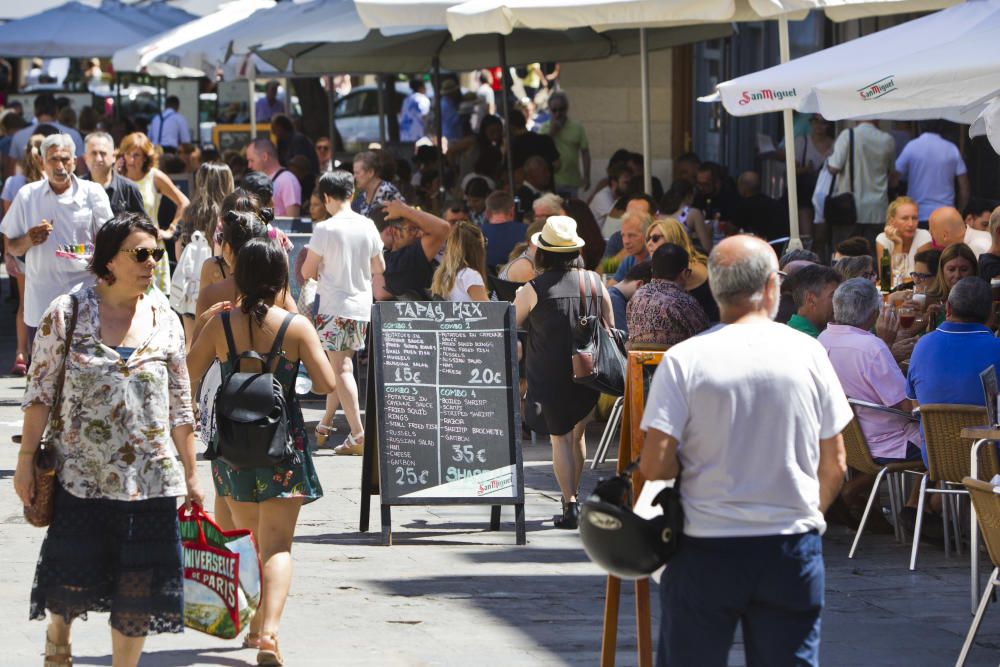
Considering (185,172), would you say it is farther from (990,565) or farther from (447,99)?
(990,565)

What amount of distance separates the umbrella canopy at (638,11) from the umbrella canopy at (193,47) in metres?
6.48

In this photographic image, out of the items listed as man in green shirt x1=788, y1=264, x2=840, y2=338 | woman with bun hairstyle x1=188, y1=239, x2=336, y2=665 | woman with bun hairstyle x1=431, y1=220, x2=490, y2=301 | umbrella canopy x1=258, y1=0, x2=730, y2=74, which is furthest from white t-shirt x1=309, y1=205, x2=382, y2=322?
umbrella canopy x1=258, y1=0, x2=730, y2=74

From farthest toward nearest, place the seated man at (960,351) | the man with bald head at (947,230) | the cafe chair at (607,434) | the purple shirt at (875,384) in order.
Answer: the man with bald head at (947,230) → the cafe chair at (607,434) → the purple shirt at (875,384) → the seated man at (960,351)

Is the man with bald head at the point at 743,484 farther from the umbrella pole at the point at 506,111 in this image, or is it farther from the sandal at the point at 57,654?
the umbrella pole at the point at 506,111

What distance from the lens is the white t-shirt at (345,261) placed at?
10.7 m

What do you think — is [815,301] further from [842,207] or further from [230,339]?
[842,207]

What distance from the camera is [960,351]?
800 cm

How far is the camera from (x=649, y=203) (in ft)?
41.3

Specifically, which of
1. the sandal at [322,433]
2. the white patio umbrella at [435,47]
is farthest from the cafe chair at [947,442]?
the white patio umbrella at [435,47]

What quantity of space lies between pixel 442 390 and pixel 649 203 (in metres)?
4.37

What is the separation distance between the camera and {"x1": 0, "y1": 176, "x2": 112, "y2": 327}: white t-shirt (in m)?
10.2

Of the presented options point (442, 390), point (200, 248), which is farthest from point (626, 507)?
point (200, 248)

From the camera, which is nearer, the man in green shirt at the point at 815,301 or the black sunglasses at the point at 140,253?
the black sunglasses at the point at 140,253

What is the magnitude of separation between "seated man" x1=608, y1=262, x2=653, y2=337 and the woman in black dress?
5.74 ft
